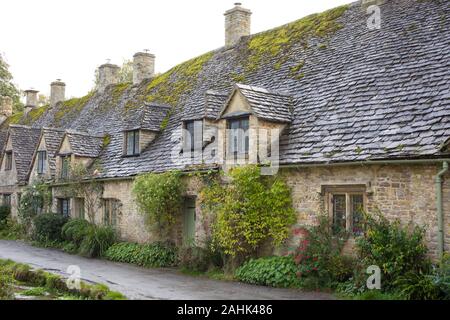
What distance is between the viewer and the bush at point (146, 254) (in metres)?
17.8

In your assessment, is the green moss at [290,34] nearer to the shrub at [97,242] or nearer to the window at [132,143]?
the window at [132,143]

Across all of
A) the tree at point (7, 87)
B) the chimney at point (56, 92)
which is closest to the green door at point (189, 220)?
the chimney at point (56, 92)

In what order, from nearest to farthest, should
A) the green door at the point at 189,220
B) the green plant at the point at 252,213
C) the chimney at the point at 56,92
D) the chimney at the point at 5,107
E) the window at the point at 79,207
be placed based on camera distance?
the green plant at the point at 252,213 → the green door at the point at 189,220 → the window at the point at 79,207 → the chimney at the point at 56,92 → the chimney at the point at 5,107

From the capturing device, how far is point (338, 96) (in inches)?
607

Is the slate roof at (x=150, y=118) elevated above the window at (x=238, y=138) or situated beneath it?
elevated above

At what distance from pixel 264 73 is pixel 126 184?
6.58 m

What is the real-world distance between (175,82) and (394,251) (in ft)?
52.0

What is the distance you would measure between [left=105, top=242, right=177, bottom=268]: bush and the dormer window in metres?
4.21

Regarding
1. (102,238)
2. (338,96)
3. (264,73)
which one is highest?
(264,73)

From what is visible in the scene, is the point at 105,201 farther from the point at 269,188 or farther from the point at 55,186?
the point at 269,188

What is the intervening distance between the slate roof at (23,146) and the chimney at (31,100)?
994 centimetres

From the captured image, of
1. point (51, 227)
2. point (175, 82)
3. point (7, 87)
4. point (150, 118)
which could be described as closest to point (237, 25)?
point (175, 82)

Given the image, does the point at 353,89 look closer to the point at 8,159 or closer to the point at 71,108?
the point at 8,159

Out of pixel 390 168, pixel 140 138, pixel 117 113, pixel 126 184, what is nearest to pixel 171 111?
pixel 140 138
